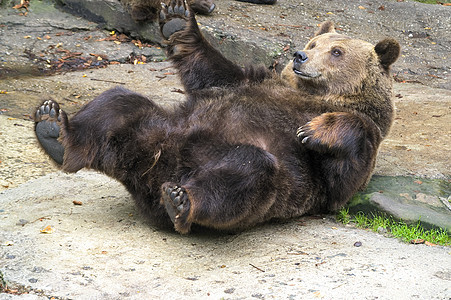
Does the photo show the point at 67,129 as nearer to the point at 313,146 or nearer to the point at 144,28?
the point at 313,146

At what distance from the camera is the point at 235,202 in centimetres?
409

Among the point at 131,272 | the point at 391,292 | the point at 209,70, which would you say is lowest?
the point at 131,272

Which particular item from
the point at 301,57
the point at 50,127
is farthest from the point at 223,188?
the point at 301,57

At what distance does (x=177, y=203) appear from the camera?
12.5 feet

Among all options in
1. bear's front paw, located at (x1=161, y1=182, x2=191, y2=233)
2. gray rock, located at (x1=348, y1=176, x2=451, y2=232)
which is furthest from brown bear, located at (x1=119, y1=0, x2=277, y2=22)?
bear's front paw, located at (x1=161, y1=182, x2=191, y2=233)

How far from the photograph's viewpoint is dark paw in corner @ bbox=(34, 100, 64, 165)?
4332 millimetres

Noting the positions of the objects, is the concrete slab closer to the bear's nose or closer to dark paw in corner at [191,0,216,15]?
the bear's nose

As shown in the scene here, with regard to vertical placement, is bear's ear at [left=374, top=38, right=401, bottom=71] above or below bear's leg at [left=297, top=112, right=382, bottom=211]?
above

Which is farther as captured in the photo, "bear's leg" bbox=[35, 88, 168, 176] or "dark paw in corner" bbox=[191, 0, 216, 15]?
"dark paw in corner" bbox=[191, 0, 216, 15]

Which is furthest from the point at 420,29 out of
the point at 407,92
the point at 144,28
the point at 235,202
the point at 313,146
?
the point at 235,202

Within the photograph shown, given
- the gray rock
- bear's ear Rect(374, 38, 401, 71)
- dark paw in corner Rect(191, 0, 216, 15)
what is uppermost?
bear's ear Rect(374, 38, 401, 71)

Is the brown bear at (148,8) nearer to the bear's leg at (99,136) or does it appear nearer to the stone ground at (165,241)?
the stone ground at (165,241)

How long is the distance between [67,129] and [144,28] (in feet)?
23.8

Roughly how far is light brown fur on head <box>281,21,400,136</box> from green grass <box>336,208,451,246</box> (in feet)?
2.87
